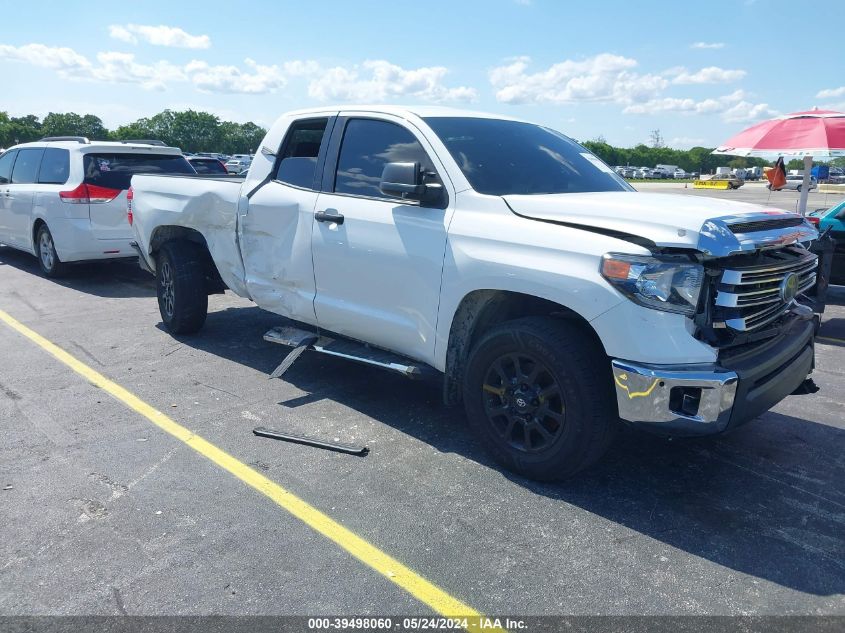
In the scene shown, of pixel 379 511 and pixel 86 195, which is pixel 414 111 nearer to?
pixel 379 511

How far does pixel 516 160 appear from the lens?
4.44m

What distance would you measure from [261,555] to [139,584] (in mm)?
509

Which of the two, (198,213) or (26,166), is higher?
(26,166)

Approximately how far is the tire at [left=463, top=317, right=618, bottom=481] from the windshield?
0.97 metres

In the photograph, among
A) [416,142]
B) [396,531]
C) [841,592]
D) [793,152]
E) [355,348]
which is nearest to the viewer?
[841,592]

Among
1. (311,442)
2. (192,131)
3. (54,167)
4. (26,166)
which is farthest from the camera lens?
(192,131)

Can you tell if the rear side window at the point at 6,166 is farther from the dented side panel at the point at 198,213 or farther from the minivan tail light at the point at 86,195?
the dented side panel at the point at 198,213

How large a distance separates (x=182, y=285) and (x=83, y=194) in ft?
11.9

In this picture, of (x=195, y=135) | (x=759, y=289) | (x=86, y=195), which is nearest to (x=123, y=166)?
(x=86, y=195)

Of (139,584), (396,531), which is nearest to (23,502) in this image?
(139,584)

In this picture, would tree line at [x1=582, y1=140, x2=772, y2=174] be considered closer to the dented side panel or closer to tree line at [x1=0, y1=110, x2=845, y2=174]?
tree line at [x1=0, y1=110, x2=845, y2=174]

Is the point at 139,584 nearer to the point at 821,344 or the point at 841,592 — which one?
the point at 841,592

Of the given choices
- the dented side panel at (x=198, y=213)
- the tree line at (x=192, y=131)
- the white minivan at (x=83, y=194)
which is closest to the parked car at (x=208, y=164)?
the white minivan at (x=83, y=194)

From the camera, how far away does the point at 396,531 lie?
3314 mm
